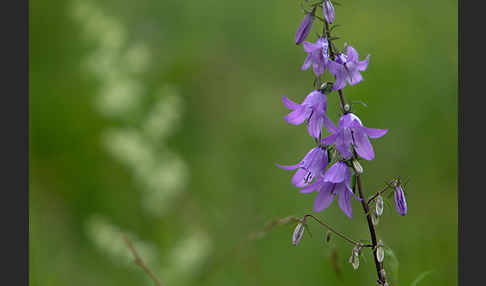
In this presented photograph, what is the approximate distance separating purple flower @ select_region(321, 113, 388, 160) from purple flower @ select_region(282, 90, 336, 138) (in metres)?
0.05

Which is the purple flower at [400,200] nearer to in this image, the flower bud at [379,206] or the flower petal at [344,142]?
the flower bud at [379,206]

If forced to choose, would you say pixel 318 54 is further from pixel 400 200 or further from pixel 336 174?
pixel 400 200

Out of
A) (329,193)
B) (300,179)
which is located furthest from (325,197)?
(300,179)

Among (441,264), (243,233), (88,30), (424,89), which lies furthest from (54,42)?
(441,264)

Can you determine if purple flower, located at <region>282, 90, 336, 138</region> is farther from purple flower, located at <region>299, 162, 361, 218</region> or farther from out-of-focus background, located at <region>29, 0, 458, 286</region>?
out-of-focus background, located at <region>29, 0, 458, 286</region>

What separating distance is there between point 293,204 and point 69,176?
2.45 metres

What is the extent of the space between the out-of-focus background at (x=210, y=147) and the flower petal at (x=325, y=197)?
151 cm

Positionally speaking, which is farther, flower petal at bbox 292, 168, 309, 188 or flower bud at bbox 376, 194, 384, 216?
flower petal at bbox 292, 168, 309, 188

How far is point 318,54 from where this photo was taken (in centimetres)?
247

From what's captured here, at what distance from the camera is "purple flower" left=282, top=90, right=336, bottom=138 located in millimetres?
2482

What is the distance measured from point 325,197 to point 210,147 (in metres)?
3.67

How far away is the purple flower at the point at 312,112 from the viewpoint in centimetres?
248

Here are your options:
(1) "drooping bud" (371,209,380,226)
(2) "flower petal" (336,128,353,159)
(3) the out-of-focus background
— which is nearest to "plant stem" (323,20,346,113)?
(2) "flower petal" (336,128,353,159)

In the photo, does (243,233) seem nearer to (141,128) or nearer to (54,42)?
(141,128)
